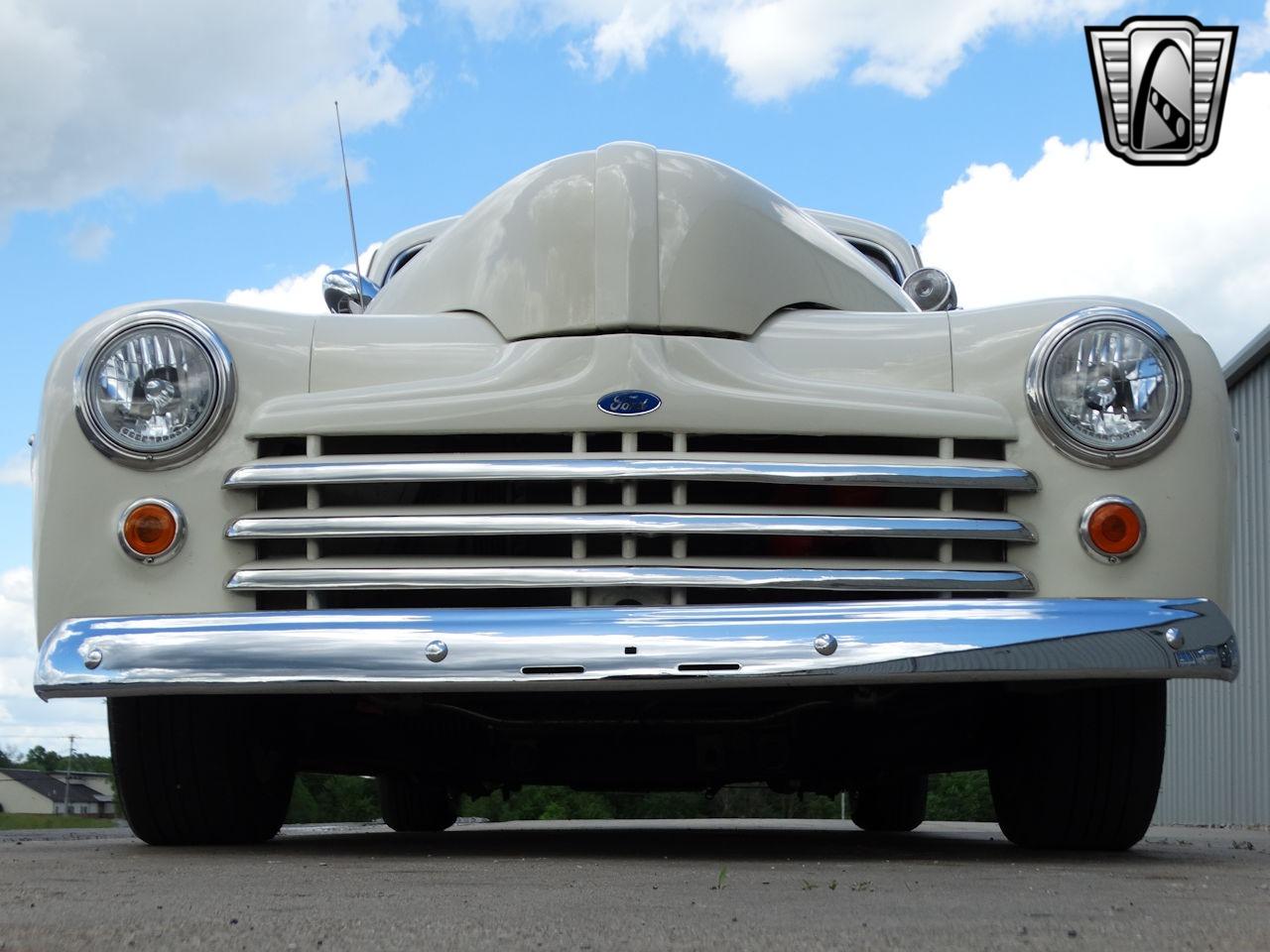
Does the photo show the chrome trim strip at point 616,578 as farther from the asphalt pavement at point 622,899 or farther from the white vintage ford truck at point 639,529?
the asphalt pavement at point 622,899

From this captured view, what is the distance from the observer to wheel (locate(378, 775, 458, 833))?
20.7ft

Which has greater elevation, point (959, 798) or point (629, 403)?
point (629, 403)

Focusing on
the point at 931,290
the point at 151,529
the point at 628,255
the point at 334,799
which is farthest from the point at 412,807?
the point at 334,799

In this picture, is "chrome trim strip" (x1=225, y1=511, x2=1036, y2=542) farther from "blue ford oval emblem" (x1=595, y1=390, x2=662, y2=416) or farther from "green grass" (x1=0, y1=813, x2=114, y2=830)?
"green grass" (x1=0, y1=813, x2=114, y2=830)

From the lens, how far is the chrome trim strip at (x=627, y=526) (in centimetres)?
336

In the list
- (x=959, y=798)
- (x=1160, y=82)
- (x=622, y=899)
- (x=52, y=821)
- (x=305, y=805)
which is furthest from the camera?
(x=959, y=798)

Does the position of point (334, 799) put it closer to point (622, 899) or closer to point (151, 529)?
point (151, 529)

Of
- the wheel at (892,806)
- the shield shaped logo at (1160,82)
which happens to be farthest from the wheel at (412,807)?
the shield shaped logo at (1160,82)

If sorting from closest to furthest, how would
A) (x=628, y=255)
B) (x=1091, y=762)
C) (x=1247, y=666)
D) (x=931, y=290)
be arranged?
(x=1091, y=762) < (x=628, y=255) < (x=931, y=290) < (x=1247, y=666)

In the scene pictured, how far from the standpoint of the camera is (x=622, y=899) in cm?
259

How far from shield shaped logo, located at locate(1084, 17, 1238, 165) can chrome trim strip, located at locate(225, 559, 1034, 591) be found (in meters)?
4.85

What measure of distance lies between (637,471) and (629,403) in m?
0.22

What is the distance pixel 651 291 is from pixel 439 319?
1.85ft

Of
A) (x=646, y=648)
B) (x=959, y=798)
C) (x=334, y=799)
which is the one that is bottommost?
(x=959, y=798)
